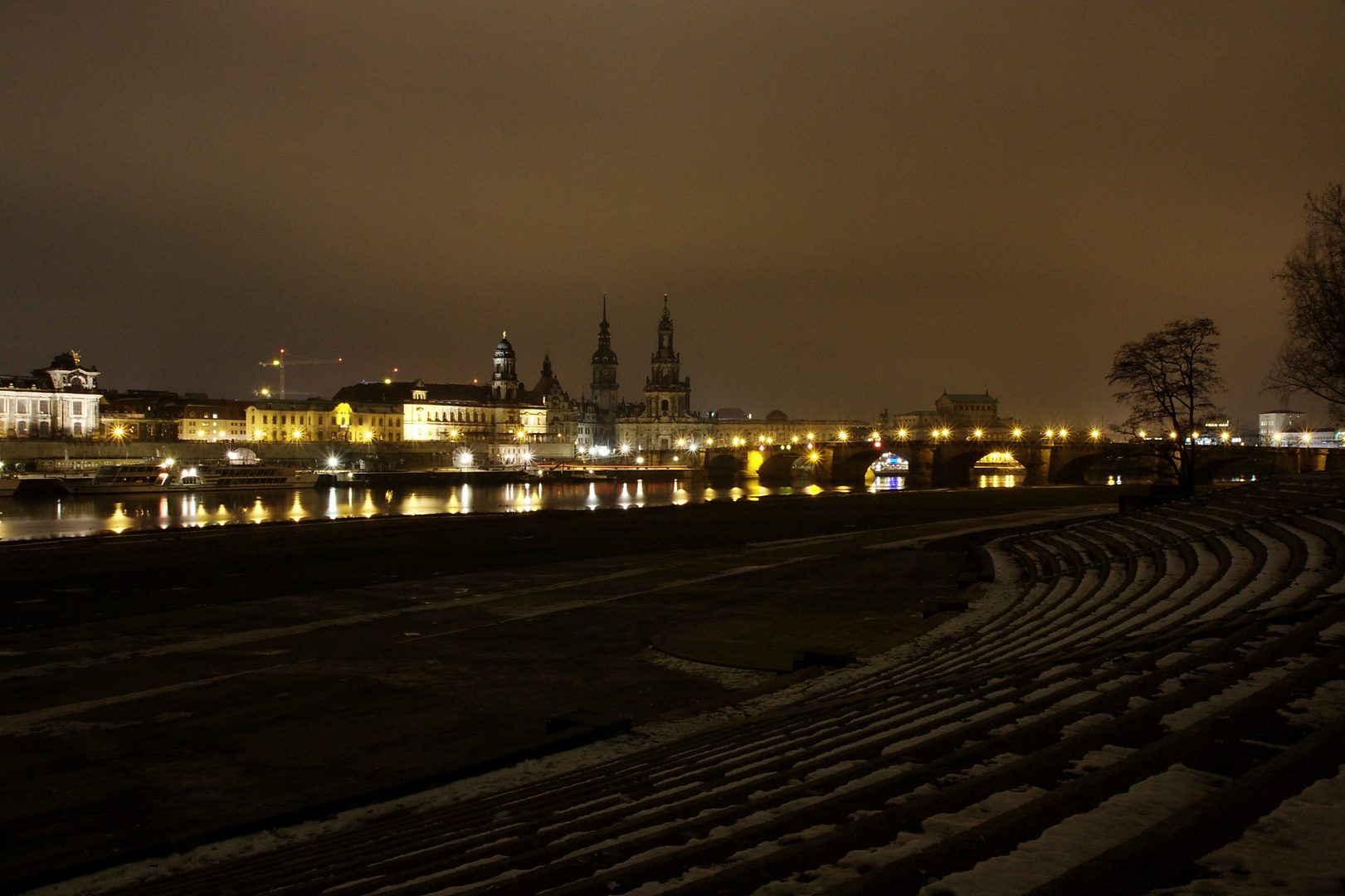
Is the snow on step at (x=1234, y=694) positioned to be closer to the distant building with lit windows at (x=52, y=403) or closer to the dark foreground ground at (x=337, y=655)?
the dark foreground ground at (x=337, y=655)

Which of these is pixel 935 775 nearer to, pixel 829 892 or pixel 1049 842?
pixel 1049 842

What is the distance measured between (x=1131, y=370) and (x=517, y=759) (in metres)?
45.3

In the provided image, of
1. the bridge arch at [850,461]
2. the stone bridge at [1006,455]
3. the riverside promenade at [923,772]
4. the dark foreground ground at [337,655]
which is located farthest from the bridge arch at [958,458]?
the riverside promenade at [923,772]

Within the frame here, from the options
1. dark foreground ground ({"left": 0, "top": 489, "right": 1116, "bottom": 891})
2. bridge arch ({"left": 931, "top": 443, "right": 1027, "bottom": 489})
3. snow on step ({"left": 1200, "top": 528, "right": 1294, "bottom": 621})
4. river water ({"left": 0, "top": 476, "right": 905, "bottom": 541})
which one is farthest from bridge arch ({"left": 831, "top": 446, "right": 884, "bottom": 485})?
snow on step ({"left": 1200, "top": 528, "right": 1294, "bottom": 621})

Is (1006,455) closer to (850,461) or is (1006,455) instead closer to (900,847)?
(850,461)

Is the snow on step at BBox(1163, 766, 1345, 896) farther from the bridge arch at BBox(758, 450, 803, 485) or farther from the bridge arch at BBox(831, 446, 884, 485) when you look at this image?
the bridge arch at BBox(758, 450, 803, 485)

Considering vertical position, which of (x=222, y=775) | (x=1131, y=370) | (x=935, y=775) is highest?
(x=1131, y=370)

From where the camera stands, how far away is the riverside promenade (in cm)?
503

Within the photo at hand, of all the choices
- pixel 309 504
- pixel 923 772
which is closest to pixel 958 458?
pixel 309 504

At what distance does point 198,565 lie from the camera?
31422 millimetres

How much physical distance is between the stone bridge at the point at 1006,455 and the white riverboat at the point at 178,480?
60.4 metres

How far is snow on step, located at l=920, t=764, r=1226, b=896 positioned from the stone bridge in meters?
66.3

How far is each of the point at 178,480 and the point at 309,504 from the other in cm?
3382

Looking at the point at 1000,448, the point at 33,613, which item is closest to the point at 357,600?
the point at 33,613
